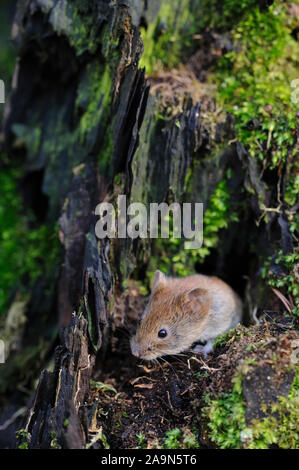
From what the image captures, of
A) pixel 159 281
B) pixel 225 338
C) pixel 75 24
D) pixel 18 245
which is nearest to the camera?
pixel 225 338

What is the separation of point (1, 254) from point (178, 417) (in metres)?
4.50

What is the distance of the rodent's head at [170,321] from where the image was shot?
4.33 m

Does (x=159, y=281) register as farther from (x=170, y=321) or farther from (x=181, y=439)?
(x=181, y=439)

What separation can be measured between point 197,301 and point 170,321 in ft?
1.21

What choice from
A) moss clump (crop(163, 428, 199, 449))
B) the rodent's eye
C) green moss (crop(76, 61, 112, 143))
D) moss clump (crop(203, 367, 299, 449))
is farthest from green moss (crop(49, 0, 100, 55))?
moss clump (crop(163, 428, 199, 449))

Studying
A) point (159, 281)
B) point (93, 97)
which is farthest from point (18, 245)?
point (159, 281)

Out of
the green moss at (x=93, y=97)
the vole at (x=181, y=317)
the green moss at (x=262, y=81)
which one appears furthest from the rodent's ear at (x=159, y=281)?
the green moss at (x=93, y=97)

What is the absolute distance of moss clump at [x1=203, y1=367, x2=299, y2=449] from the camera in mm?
3176

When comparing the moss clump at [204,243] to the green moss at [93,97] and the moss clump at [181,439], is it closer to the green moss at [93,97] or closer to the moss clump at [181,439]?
the green moss at [93,97]

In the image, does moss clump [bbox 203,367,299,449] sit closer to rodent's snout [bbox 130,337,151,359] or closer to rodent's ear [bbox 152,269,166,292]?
rodent's snout [bbox 130,337,151,359]

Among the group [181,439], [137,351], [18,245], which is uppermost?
[18,245]

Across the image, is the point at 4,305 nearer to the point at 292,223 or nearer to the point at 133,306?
the point at 133,306

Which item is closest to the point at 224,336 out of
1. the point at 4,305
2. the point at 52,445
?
the point at 52,445

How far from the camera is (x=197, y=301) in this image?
14.9 feet
